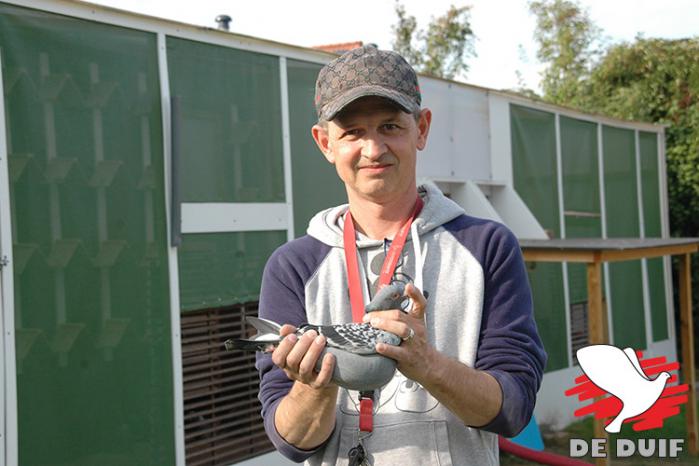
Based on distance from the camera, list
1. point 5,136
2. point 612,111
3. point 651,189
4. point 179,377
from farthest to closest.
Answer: point 612,111
point 651,189
point 179,377
point 5,136

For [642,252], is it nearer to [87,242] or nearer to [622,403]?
[622,403]

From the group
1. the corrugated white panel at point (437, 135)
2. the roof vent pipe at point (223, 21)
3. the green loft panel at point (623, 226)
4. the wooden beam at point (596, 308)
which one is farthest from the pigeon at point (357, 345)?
the green loft panel at point (623, 226)

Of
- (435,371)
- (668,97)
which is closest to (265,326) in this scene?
(435,371)

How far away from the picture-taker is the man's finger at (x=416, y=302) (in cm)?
161

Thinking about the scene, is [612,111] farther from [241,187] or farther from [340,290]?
[340,290]

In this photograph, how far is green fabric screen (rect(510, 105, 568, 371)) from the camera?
9578 mm

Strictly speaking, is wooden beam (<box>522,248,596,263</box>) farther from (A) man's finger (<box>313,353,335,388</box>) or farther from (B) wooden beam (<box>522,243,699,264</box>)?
(A) man's finger (<box>313,353,335,388</box>)

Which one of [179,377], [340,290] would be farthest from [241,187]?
[340,290]

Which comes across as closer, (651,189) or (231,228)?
(231,228)

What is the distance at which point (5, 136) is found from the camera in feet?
14.5

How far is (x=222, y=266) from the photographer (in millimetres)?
5848

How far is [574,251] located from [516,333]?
5.77 meters

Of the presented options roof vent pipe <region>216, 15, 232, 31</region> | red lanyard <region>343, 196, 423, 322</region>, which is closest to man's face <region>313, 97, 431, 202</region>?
red lanyard <region>343, 196, 423, 322</region>

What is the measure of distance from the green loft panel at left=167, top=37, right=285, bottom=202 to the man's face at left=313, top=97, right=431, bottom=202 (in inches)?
149
